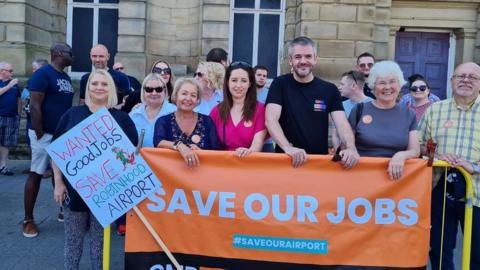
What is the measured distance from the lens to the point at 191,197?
3.72 meters

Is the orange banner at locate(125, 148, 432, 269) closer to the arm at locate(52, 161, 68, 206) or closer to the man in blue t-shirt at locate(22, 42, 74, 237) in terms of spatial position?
the arm at locate(52, 161, 68, 206)

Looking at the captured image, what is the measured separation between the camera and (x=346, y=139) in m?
3.74

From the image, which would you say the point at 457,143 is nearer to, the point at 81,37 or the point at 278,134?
the point at 278,134

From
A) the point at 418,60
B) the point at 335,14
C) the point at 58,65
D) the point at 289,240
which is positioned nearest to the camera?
the point at 289,240

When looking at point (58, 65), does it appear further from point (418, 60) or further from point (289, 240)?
point (418, 60)

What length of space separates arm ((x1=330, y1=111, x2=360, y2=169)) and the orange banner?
9 cm

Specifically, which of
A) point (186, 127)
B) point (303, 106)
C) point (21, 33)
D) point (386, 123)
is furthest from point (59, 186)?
point (21, 33)

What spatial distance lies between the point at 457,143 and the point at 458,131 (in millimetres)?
90

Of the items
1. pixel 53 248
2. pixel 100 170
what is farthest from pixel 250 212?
pixel 53 248

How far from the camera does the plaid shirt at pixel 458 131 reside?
3748mm

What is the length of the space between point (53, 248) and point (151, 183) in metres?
2.18

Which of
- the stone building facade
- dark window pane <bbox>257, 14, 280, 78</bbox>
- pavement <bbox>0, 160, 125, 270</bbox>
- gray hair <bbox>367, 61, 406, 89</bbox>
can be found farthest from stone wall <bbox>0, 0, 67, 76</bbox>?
gray hair <bbox>367, 61, 406, 89</bbox>

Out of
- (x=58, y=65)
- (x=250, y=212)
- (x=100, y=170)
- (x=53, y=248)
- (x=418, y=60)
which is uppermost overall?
(x=418, y=60)

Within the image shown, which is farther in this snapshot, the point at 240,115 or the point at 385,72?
the point at 240,115
